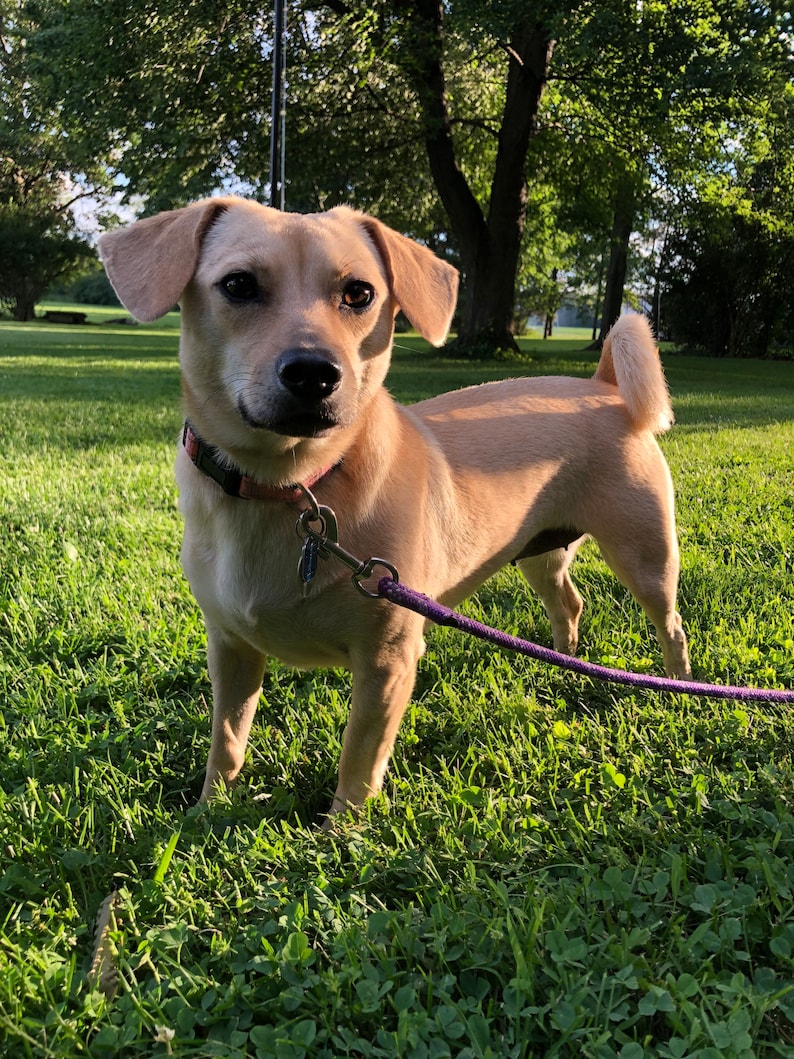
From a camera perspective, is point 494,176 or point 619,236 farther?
point 619,236

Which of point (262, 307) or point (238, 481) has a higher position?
point (262, 307)

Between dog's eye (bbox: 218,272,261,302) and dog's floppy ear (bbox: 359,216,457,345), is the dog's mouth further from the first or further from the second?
dog's floppy ear (bbox: 359,216,457,345)

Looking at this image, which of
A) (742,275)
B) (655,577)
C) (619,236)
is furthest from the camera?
(742,275)

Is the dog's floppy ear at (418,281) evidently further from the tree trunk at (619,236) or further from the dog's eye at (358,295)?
the tree trunk at (619,236)

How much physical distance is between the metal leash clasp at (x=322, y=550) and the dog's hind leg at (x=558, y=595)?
1.49 metres

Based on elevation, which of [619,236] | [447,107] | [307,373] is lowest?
[307,373]

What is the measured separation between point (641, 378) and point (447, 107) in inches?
678

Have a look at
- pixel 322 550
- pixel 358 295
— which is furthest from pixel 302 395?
pixel 358 295

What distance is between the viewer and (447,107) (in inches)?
695

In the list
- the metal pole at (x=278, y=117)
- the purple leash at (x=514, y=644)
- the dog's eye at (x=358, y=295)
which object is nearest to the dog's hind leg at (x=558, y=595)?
the purple leash at (x=514, y=644)

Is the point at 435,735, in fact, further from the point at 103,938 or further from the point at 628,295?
the point at 628,295

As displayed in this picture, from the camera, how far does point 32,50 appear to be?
49.1ft

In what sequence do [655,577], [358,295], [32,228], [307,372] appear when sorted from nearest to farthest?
[307,372] < [358,295] < [655,577] < [32,228]

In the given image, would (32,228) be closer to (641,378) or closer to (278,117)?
(278,117)
